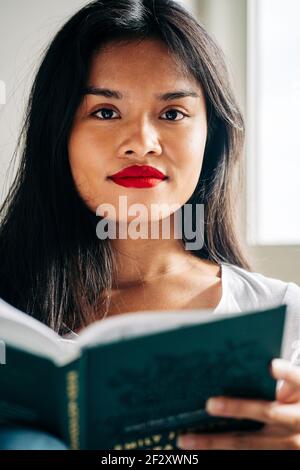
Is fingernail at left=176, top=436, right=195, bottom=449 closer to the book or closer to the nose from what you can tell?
the book

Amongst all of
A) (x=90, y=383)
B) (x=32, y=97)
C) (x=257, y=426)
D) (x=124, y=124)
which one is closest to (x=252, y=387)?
(x=257, y=426)

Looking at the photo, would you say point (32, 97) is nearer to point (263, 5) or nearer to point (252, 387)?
point (252, 387)

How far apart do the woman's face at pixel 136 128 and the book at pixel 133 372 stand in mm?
410

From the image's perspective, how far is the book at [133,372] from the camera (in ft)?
1.66

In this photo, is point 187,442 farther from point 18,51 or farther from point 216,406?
point 18,51

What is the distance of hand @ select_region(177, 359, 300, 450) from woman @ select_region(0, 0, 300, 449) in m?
0.30

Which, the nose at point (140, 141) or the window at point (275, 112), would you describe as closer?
the nose at point (140, 141)

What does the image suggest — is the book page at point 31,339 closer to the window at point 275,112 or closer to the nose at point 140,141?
the nose at point 140,141

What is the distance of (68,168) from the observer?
1004 millimetres

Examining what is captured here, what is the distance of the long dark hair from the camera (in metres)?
0.94

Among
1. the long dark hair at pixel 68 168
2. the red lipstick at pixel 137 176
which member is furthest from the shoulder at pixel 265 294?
the red lipstick at pixel 137 176

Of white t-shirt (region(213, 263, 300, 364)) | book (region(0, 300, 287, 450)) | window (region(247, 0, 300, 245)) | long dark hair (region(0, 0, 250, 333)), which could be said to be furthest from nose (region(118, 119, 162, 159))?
window (region(247, 0, 300, 245))

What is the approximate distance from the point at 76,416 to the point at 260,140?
129 centimetres

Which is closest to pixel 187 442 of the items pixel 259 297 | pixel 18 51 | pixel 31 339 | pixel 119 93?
pixel 31 339
